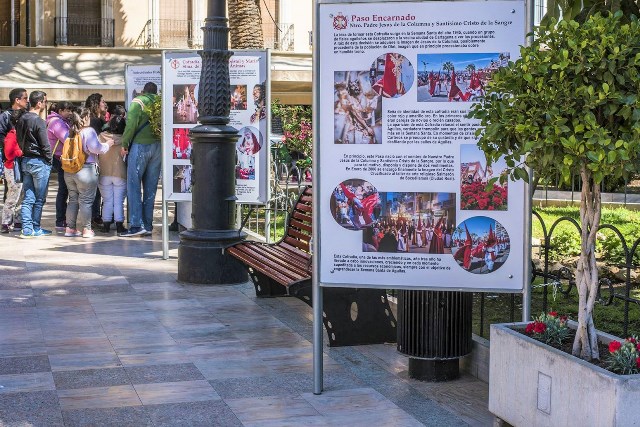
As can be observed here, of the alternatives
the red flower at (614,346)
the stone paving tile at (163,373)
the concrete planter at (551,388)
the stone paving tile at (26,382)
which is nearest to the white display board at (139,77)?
the stone paving tile at (163,373)

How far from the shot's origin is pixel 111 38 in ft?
105

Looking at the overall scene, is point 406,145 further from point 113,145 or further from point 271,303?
point 113,145

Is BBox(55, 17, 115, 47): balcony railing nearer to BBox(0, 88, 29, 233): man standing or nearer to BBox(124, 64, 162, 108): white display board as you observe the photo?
BBox(0, 88, 29, 233): man standing

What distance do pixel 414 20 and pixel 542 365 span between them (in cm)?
195

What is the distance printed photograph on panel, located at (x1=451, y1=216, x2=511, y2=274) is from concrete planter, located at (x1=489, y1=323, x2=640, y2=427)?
0.45 meters

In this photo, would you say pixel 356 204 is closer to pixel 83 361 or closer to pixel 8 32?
pixel 83 361

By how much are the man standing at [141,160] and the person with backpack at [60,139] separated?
95 cm

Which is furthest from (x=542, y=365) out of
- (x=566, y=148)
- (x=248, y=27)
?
(x=248, y=27)

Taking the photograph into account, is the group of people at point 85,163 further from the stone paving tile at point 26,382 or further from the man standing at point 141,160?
the stone paving tile at point 26,382

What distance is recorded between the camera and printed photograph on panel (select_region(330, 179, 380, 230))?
5812mm

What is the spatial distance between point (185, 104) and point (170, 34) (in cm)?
2258

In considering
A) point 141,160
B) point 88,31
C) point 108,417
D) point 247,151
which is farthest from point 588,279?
point 88,31

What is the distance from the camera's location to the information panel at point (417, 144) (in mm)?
5629

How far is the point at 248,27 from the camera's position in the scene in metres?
20.5
